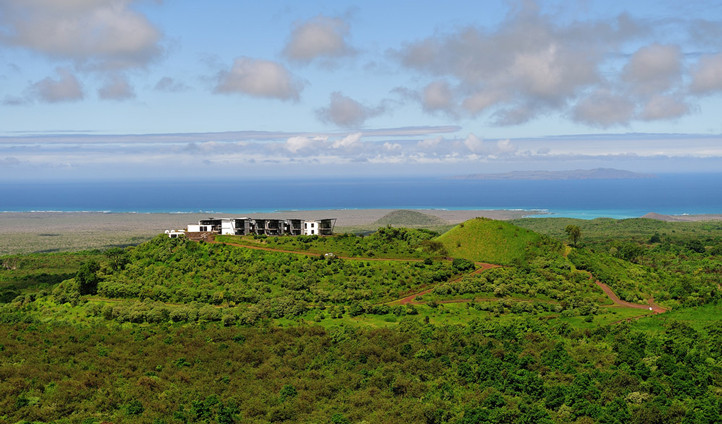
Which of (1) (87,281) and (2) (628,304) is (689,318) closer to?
(2) (628,304)

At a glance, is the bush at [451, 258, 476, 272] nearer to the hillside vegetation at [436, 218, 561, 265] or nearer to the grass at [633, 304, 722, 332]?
the hillside vegetation at [436, 218, 561, 265]

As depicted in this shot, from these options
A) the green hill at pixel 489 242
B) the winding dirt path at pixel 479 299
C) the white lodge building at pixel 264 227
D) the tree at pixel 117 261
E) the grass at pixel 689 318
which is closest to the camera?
the grass at pixel 689 318

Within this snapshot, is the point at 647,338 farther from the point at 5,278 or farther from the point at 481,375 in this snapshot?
the point at 5,278

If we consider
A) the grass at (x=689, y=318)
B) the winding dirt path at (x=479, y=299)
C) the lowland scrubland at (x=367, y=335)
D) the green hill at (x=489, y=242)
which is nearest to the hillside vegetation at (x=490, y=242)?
the green hill at (x=489, y=242)

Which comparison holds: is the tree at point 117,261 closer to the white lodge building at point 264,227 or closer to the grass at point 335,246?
the grass at point 335,246

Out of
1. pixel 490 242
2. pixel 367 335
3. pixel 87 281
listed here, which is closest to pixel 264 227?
pixel 87 281

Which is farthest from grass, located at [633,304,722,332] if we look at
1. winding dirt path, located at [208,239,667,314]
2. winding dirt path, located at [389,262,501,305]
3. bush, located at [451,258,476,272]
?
bush, located at [451,258,476,272]
